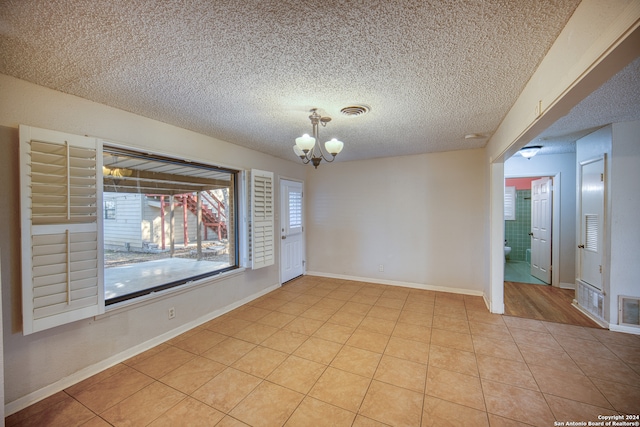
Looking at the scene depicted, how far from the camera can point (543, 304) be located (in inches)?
141

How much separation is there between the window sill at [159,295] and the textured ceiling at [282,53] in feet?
6.13

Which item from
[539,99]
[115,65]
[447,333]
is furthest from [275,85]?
[447,333]

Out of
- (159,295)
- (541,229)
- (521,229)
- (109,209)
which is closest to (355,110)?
(109,209)

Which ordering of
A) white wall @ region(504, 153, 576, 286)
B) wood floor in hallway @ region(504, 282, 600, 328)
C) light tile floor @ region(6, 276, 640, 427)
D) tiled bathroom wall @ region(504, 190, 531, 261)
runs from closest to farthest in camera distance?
light tile floor @ region(6, 276, 640, 427) < wood floor in hallway @ region(504, 282, 600, 328) < white wall @ region(504, 153, 576, 286) < tiled bathroom wall @ region(504, 190, 531, 261)

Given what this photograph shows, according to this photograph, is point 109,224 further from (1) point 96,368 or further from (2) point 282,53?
(2) point 282,53

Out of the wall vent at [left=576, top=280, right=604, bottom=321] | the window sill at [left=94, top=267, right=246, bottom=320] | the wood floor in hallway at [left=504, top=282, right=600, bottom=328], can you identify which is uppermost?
the window sill at [left=94, top=267, right=246, bottom=320]

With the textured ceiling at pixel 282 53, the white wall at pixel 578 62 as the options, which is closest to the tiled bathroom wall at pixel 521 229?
the textured ceiling at pixel 282 53

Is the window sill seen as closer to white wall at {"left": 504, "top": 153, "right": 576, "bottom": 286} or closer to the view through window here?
the view through window

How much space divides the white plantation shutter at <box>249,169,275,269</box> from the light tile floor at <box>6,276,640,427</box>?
93cm

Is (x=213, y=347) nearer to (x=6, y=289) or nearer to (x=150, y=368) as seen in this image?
(x=150, y=368)

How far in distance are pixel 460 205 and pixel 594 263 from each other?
171 centimetres

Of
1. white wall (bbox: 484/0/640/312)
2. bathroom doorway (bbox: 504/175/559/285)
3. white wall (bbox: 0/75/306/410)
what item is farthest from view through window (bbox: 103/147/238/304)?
bathroom doorway (bbox: 504/175/559/285)

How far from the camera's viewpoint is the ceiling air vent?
7.59 feet

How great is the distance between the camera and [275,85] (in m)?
1.92
